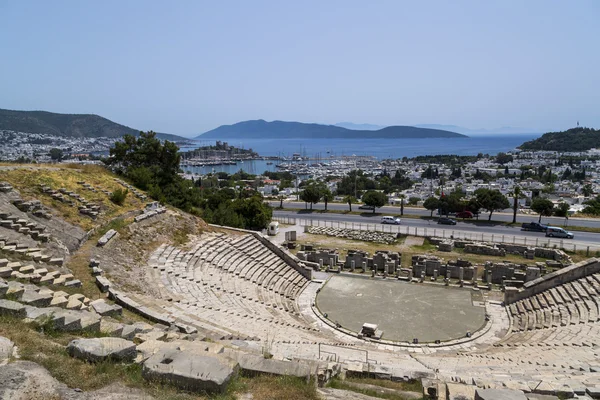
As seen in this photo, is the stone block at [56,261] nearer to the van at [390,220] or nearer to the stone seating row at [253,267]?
the stone seating row at [253,267]

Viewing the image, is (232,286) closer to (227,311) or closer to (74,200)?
(227,311)

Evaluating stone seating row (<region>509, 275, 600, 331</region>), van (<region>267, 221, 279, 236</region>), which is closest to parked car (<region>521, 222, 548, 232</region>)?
stone seating row (<region>509, 275, 600, 331</region>)

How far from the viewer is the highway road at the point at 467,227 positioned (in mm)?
39344

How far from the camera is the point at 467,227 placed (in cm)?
4644

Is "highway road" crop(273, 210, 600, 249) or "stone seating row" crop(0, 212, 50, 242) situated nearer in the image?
"stone seating row" crop(0, 212, 50, 242)

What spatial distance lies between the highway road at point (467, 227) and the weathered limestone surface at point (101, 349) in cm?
3834

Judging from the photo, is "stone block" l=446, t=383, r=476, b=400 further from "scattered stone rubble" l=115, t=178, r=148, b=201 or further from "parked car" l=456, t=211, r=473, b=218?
"parked car" l=456, t=211, r=473, b=218

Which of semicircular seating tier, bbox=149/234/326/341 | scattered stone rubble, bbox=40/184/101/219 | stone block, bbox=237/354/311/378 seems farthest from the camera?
scattered stone rubble, bbox=40/184/101/219

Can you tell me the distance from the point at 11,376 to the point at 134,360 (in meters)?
2.25

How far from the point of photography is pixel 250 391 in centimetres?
790

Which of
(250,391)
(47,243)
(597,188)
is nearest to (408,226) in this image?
(47,243)

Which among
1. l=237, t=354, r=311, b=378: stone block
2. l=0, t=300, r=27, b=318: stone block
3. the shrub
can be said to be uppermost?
the shrub

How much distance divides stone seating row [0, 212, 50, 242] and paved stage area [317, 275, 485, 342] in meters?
15.5

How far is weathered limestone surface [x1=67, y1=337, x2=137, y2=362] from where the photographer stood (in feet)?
26.3
